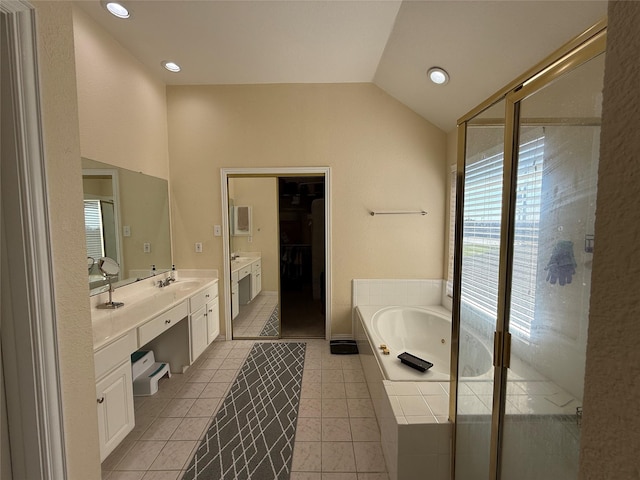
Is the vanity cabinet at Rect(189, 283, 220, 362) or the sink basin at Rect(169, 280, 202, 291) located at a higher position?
the sink basin at Rect(169, 280, 202, 291)

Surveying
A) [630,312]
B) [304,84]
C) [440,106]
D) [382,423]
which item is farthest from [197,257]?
[630,312]

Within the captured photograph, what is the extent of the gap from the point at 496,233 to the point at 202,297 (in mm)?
2526

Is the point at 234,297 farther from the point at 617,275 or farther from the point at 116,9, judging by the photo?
the point at 617,275

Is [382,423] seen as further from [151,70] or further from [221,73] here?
[151,70]

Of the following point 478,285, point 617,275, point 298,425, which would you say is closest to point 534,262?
point 478,285

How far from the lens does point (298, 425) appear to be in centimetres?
192

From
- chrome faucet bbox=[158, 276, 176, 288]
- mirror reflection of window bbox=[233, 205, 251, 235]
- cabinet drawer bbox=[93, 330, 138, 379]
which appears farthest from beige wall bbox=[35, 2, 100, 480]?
mirror reflection of window bbox=[233, 205, 251, 235]

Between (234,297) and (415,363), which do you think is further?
(234,297)

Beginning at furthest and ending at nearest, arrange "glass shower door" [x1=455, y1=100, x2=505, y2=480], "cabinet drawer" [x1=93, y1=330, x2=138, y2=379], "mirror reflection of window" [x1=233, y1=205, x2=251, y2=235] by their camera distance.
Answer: "mirror reflection of window" [x1=233, y1=205, x2=251, y2=235]
"cabinet drawer" [x1=93, y1=330, x2=138, y2=379]
"glass shower door" [x1=455, y1=100, x2=505, y2=480]

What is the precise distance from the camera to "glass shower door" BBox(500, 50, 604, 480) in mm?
876

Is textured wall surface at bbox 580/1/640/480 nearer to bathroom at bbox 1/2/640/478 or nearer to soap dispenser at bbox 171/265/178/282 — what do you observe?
bathroom at bbox 1/2/640/478

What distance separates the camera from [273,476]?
1553 millimetres

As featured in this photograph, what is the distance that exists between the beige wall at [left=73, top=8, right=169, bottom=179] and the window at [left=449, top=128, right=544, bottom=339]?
2.60 m

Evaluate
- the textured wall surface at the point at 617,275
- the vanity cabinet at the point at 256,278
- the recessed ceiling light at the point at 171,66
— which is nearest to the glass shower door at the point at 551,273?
the textured wall surface at the point at 617,275
